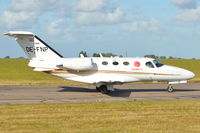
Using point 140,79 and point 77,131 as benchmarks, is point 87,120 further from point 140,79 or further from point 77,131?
point 140,79

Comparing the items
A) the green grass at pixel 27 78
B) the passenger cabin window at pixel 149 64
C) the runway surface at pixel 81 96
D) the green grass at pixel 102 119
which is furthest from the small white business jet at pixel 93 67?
the green grass at pixel 27 78

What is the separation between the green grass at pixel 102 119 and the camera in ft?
37.7

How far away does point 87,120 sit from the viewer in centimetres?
1317

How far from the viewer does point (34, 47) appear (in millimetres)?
25531

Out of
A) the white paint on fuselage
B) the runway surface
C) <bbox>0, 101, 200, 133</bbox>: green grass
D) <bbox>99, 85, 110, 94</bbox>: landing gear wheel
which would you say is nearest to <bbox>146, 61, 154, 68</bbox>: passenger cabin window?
the white paint on fuselage

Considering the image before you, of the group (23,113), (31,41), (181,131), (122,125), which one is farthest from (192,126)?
(31,41)

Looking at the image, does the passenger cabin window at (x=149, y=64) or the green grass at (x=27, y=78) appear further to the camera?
the green grass at (x=27, y=78)

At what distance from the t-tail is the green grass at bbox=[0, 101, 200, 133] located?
920cm

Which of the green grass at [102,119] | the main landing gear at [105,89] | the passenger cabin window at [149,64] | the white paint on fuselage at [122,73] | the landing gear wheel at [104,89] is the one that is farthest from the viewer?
the passenger cabin window at [149,64]

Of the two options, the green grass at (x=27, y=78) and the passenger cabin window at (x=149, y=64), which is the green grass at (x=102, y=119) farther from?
the green grass at (x=27, y=78)

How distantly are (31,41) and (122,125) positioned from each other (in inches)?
585

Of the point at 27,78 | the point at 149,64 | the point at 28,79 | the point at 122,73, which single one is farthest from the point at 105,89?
the point at 27,78

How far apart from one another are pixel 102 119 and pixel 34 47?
13.4 metres

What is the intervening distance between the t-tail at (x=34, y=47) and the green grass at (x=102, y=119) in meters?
9.20
